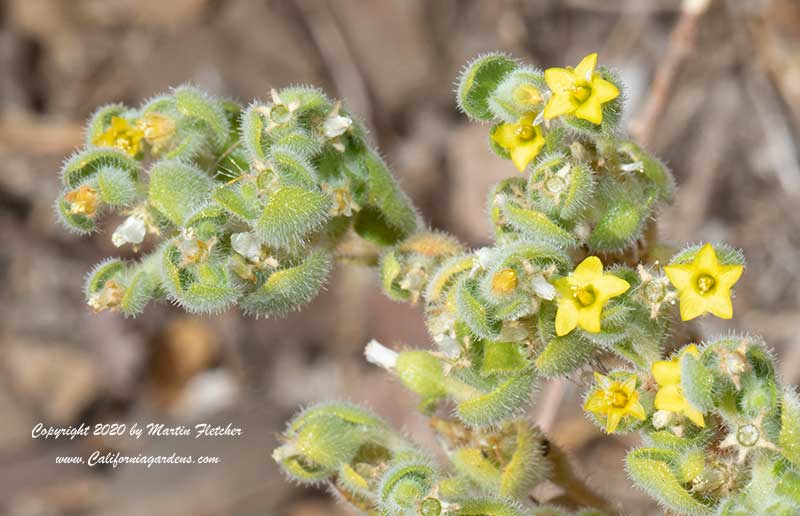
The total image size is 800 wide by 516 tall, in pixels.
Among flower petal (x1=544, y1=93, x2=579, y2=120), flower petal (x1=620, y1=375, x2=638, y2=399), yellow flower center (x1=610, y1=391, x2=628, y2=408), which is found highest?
flower petal (x1=544, y1=93, x2=579, y2=120)

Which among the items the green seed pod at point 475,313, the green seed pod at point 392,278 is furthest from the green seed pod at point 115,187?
the green seed pod at point 475,313

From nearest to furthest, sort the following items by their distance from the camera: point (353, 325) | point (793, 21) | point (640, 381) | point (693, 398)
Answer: point (693, 398) → point (640, 381) → point (793, 21) → point (353, 325)

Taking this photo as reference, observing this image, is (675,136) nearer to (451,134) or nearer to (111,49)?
(451,134)

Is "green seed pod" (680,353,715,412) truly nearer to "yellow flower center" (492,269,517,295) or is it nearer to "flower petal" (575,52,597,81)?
"yellow flower center" (492,269,517,295)

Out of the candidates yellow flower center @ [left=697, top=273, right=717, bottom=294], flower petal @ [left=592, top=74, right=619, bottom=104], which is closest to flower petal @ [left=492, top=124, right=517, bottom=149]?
flower petal @ [left=592, top=74, right=619, bottom=104]

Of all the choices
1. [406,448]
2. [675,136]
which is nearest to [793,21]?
[675,136]

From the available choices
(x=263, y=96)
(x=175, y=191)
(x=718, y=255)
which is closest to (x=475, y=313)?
(x=718, y=255)
